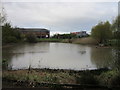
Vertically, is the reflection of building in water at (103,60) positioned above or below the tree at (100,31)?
below

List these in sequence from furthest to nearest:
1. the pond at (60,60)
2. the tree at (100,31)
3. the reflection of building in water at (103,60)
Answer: the tree at (100,31), the pond at (60,60), the reflection of building in water at (103,60)

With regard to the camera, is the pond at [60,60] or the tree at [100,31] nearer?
the pond at [60,60]

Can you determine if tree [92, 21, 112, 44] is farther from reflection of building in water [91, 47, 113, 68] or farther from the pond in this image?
reflection of building in water [91, 47, 113, 68]

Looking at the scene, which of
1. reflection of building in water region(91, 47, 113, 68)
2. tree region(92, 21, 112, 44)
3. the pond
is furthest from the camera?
tree region(92, 21, 112, 44)

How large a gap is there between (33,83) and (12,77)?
32.0 inches

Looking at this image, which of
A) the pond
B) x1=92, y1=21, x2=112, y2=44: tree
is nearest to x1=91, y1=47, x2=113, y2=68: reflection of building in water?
the pond

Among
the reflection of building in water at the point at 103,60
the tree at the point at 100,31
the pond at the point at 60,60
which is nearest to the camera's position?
the reflection of building in water at the point at 103,60

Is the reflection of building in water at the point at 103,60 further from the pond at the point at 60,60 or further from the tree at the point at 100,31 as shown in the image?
the tree at the point at 100,31

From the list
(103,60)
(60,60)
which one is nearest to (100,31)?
(60,60)

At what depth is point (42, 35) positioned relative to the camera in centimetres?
7062

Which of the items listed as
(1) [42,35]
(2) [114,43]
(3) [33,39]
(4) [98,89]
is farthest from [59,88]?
(1) [42,35]

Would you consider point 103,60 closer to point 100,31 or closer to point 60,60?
point 60,60

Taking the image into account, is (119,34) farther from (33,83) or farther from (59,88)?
(33,83)

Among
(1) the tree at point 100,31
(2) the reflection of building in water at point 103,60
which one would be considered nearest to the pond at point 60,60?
(2) the reflection of building in water at point 103,60
